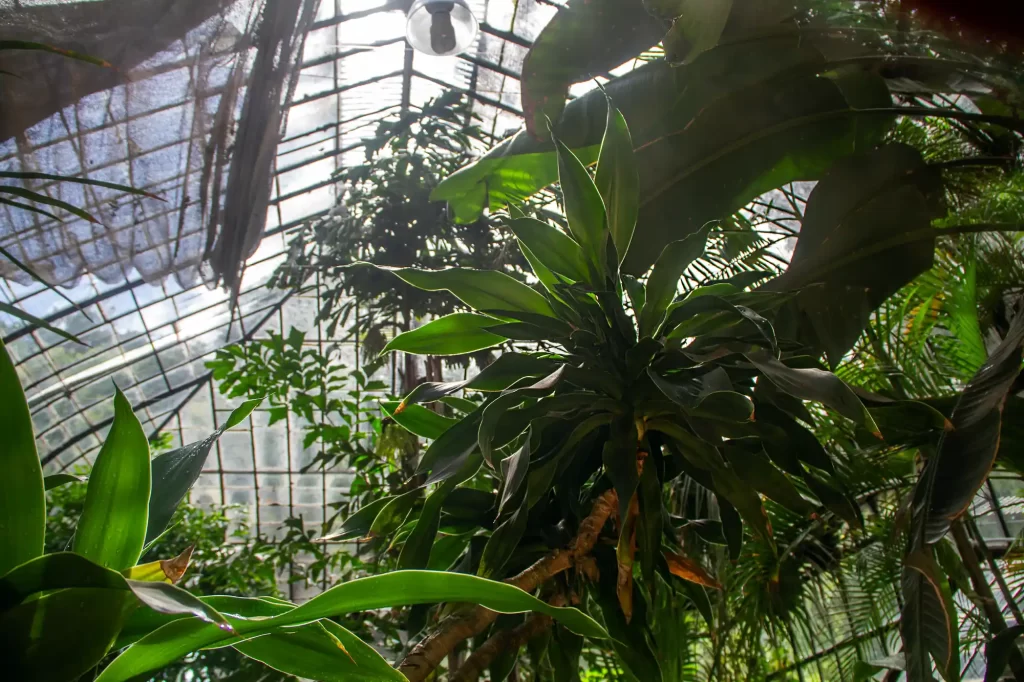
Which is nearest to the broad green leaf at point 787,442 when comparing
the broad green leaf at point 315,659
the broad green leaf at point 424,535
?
the broad green leaf at point 424,535

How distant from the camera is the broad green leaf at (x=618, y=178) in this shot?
812 millimetres

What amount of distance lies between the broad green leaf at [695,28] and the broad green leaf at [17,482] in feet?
3.08

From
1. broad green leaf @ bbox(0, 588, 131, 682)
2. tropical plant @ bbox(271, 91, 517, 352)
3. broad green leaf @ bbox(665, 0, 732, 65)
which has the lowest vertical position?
broad green leaf @ bbox(0, 588, 131, 682)

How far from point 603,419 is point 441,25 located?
107 inches

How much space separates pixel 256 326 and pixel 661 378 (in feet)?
32.1

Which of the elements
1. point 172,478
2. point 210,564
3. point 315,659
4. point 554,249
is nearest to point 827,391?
point 554,249

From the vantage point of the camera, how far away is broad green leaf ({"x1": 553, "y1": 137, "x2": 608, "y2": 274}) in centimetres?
79

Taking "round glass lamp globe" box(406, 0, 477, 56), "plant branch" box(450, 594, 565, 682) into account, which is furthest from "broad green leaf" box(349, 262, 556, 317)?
"round glass lamp globe" box(406, 0, 477, 56)

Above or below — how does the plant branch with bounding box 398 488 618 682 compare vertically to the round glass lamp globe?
below

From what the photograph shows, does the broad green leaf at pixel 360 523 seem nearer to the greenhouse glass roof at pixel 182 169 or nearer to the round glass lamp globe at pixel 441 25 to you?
the greenhouse glass roof at pixel 182 169

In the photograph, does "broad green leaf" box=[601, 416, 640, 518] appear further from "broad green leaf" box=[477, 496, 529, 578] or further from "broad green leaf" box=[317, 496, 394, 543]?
"broad green leaf" box=[317, 496, 394, 543]

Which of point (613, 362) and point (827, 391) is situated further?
point (613, 362)

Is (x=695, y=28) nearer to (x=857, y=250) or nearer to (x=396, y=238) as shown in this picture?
(x=857, y=250)

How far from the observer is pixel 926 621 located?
651 millimetres
